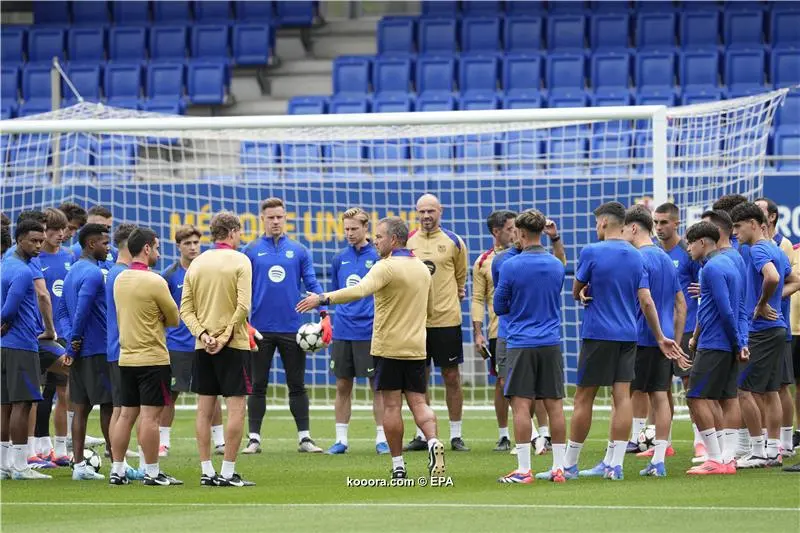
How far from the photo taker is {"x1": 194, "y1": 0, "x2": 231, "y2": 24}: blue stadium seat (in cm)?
2558

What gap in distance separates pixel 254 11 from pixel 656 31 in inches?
293

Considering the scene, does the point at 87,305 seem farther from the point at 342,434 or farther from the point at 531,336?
the point at 531,336

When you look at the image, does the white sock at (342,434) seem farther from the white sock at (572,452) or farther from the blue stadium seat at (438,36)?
the blue stadium seat at (438,36)

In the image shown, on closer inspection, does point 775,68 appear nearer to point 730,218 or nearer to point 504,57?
point 504,57

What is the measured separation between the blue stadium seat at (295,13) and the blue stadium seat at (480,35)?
3.03m

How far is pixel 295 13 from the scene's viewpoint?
25.0 meters

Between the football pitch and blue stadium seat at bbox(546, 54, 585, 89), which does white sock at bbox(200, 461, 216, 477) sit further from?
blue stadium seat at bbox(546, 54, 585, 89)

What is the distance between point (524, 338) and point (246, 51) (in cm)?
1561

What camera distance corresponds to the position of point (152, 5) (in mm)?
26047

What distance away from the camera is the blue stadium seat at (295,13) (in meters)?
25.0

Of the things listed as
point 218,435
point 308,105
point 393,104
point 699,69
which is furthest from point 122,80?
point 218,435

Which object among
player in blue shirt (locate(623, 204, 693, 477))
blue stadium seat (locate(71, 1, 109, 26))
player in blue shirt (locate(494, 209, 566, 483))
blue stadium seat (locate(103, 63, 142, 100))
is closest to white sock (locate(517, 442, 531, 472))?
player in blue shirt (locate(494, 209, 566, 483))

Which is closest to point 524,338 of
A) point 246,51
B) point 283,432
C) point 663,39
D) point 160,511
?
point 160,511

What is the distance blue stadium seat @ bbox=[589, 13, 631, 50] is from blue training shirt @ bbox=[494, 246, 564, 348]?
13740 millimetres
